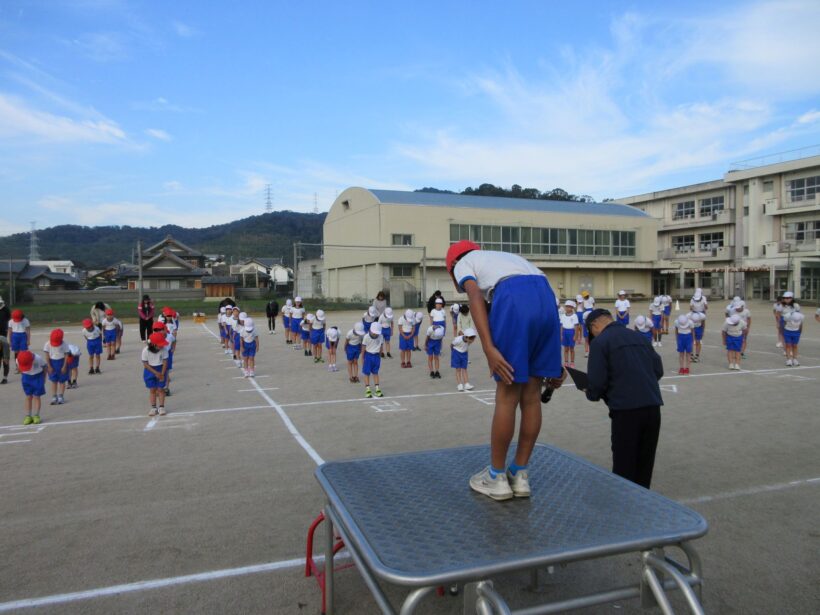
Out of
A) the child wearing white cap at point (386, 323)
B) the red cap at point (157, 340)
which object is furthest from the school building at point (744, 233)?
the red cap at point (157, 340)

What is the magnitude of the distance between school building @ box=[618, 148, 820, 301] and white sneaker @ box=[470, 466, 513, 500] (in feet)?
171

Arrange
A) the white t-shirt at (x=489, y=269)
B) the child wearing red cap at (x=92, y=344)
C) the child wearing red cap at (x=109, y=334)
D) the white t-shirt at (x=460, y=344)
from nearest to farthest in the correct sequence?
the white t-shirt at (x=489, y=269), the white t-shirt at (x=460, y=344), the child wearing red cap at (x=92, y=344), the child wearing red cap at (x=109, y=334)

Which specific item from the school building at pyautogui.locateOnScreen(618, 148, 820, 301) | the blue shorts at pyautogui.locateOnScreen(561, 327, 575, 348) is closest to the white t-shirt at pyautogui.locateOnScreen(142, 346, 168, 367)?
the blue shorts at pyautogui.locateOnScreen(561, 327, 575, 348)

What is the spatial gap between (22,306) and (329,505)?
52.2 metres

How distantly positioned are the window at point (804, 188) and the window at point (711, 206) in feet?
22.8

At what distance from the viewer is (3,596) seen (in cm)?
382

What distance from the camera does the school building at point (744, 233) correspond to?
4853cm

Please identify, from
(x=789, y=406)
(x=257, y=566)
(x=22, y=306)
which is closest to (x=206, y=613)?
(x=257, y=566)

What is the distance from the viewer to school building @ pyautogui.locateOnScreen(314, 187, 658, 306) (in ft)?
153

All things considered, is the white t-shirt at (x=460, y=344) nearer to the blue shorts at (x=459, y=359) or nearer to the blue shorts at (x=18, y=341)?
the blue shorts at (x=459, y=359)

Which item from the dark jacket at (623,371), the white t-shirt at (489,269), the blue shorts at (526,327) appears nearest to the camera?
the blue shorts at (526,327)

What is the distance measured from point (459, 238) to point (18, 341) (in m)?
38.4

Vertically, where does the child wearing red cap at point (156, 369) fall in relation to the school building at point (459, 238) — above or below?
below

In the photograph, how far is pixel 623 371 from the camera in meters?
4.61
